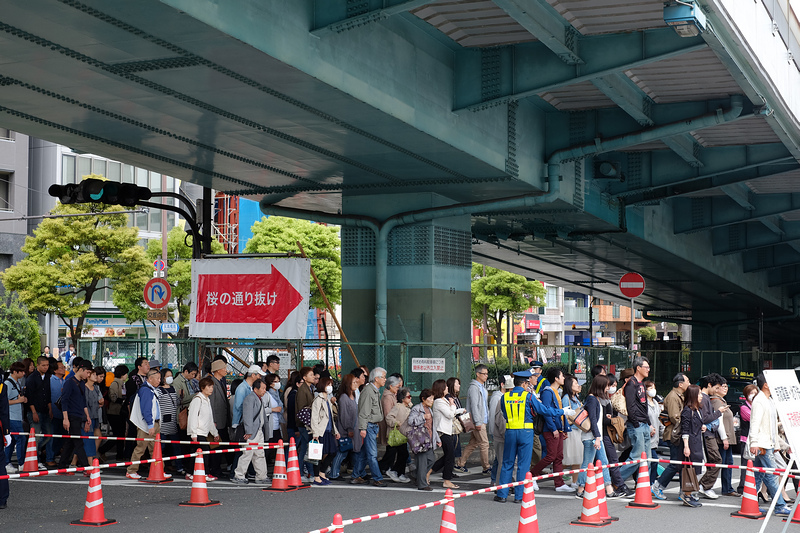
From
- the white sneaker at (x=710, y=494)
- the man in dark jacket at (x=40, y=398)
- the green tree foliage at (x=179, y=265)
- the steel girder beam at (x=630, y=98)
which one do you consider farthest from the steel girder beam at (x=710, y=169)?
the green tree foliage at (x=179, y=265)

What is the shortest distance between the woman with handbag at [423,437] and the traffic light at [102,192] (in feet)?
21.8

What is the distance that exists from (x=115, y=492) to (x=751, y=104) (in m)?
11.6

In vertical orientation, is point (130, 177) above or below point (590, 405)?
above

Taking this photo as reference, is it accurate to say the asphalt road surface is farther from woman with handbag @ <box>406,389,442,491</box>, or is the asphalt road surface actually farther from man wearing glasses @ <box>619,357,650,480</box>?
man wearing glasses @ <box>619,357,650,480</box>

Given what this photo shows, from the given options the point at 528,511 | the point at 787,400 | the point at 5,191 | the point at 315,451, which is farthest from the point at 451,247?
the point at 5,191

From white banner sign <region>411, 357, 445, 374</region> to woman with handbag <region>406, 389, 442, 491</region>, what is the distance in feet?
9.68

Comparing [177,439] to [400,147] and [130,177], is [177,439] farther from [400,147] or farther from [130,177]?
[130,177]

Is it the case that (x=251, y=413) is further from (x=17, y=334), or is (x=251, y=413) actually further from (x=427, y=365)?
(x=17, y=334)

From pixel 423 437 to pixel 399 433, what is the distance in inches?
32.1

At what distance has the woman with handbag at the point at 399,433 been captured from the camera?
46.0 ft

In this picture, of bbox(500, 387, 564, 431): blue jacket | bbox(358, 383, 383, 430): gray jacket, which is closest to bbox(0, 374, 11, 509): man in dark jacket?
bbox(358, 383, 383, 430): gray jacket

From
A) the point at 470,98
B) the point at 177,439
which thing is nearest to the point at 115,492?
the point at 177,439

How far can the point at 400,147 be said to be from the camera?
14.1 meters

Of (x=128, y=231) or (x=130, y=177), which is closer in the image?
(x=128, y=231)
